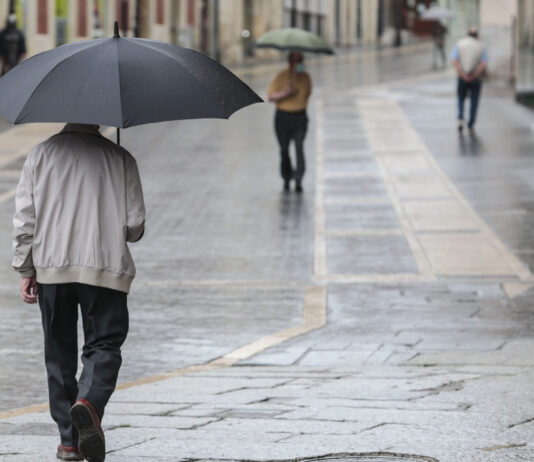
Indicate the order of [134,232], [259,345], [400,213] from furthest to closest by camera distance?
[400,213] < [259,345] < [134,232]

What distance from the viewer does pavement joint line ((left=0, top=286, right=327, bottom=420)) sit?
7.38 metres

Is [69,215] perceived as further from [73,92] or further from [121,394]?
[121,394]

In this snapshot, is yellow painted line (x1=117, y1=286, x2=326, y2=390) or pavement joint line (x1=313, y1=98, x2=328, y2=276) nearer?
yellow painted line (x1=117, y1=286, x2=326, y2=390)

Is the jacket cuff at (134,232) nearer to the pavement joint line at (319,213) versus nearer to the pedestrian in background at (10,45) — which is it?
the pavement joint line at (319,213)

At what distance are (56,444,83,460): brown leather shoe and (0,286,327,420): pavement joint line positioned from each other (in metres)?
1.09

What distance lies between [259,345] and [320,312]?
1288 millimetres

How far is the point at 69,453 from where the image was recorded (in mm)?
5699

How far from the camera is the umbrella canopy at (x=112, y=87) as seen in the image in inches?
216

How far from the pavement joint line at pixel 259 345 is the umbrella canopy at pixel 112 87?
1.82 m

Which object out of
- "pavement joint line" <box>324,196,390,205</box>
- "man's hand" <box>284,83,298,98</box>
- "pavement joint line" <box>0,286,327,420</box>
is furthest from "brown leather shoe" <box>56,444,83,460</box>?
"man's hand" <box>284,83,298,98</box>

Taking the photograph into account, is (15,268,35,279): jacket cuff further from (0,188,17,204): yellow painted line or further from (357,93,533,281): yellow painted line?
(0,188,17,204): yellow painted line

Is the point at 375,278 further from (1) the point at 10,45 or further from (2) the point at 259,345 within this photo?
(1) the point at 10,45

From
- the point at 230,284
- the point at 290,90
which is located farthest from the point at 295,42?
the point at 230,284

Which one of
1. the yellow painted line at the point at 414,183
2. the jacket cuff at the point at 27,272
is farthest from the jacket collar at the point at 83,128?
the yellow painted line at the point at 414,183
